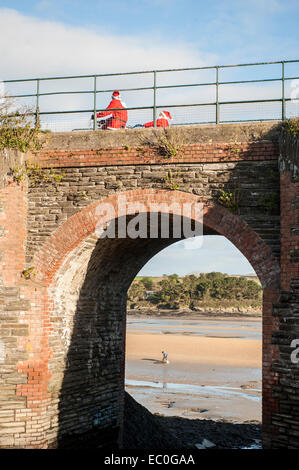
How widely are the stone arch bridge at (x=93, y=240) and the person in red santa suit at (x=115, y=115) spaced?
66 centimetres

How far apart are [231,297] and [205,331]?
18.0 m

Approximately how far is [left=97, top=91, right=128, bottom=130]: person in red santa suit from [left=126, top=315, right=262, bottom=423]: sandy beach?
8.52m

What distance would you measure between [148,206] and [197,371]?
568 inches

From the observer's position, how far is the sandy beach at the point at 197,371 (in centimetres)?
1566

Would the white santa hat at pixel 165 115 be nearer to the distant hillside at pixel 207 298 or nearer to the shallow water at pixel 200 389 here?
the shallow water at pixel 200 389

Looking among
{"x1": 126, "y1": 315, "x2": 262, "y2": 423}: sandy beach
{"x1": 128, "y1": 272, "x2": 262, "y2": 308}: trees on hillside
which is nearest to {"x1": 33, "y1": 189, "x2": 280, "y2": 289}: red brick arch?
{"x1": 126, "y1": 315, "x2": 262, "y2": 423}: sandy beach

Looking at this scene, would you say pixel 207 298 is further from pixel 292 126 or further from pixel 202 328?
pixel 292 126

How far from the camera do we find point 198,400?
16.6 m

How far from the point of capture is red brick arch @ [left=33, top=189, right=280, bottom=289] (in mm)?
8523

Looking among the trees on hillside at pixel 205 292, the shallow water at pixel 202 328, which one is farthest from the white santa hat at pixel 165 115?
the trees on hillside at pixel 205 292

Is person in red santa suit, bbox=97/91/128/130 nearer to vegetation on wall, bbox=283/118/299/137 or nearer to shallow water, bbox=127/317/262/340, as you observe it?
vegetation on wall, bbox=283/118/299/137

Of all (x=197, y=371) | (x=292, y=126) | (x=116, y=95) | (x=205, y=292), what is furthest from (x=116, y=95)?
(x=205, y=292)

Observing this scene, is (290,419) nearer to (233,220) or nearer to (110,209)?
(233,220)
